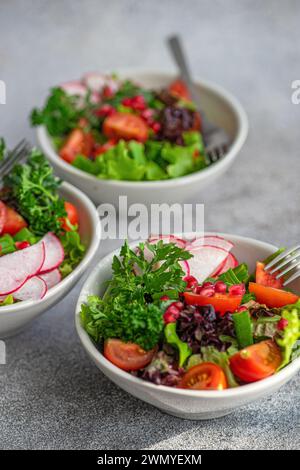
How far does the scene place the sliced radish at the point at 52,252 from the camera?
3010 mm

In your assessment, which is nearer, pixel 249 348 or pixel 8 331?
pixel 249 348

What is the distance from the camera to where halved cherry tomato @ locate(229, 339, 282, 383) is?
94.9 inches

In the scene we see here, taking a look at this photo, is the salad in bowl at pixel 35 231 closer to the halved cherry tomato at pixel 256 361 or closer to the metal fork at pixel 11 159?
the metal fork at pixel 11 159

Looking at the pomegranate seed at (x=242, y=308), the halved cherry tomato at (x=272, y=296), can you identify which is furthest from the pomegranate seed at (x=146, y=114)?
the pomegranate seed at (x=242, y=308)

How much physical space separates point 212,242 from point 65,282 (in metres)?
0.61

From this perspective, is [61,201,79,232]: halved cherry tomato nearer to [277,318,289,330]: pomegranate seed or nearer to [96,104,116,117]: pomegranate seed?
[96,104,116,117]: pomegranate seed

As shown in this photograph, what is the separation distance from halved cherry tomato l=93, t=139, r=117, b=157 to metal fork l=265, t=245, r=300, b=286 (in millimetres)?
1294

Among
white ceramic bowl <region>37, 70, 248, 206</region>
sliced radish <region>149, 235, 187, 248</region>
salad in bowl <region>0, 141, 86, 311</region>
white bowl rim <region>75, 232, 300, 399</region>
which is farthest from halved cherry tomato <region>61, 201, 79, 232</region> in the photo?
white bowl rim <region>75, 232, 300, 399</region>

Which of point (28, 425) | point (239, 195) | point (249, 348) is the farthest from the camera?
point (239, 195)

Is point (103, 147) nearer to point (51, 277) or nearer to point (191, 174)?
point (191, 174)
